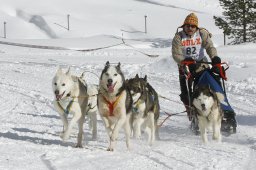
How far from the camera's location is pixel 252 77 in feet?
40.0

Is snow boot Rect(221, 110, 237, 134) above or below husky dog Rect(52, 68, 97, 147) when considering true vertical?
below

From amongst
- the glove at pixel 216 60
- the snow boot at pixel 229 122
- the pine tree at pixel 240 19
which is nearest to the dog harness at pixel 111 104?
the glove at pixel 216 60

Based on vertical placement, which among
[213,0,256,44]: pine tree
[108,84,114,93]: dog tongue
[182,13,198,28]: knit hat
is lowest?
[108,84,114,93]: dog tongue

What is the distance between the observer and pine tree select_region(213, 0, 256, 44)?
94.7ft

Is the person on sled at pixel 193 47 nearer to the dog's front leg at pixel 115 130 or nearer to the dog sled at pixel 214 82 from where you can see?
the dog sled at pixel 214 82

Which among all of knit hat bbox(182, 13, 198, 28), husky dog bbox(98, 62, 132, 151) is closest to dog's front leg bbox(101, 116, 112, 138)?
husky dog bbox(98, 62, 132, 151)

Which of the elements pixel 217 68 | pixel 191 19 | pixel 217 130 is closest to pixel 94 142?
pixel 217 130

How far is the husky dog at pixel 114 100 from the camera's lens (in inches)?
209

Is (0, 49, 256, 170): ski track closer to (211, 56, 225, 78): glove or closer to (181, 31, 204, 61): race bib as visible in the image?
(211, 56, 225, 78): glove

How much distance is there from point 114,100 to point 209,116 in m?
1.29

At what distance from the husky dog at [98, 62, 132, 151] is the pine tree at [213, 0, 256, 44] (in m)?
24.4

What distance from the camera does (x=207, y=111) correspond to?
6000 mm

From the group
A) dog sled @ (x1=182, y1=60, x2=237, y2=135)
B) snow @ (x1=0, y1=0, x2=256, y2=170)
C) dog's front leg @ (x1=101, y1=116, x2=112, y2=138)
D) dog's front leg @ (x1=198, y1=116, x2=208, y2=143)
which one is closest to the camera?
snow @ (x1=0, y1=0, x2=256, y2=170)

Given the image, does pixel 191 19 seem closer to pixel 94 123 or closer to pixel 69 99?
pixel 94 123
